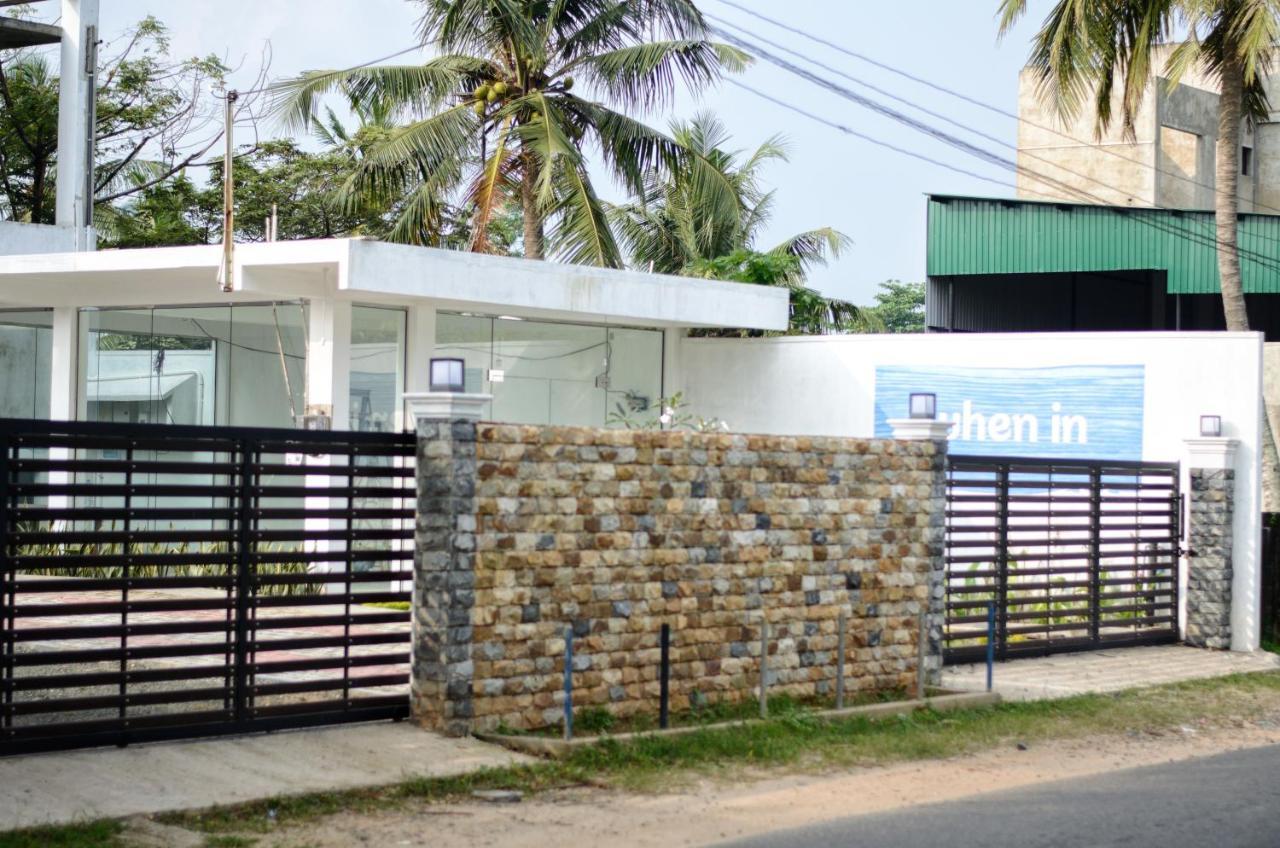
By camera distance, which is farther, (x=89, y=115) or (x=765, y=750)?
(x=89, y=115)

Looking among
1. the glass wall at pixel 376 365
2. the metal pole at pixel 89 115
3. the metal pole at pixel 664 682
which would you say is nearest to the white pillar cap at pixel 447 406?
the metal pole at pixel 664 682

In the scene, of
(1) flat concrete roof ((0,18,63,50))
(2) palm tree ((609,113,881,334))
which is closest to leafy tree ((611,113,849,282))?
(2) palm tree ((609,113,881,334))

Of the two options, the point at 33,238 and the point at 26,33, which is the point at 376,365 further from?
the point at 26,33

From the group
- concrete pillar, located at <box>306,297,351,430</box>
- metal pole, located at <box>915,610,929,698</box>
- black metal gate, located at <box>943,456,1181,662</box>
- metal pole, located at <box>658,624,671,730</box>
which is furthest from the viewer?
concrete pillar, located at <box>306,297,351,430</box>

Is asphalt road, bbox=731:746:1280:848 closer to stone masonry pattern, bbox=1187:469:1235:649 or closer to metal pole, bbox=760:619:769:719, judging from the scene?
metal pole, bbox=760:619:769:719

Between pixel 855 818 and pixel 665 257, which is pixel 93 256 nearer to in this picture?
pixel 855 818

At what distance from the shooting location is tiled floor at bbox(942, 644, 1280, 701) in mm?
13078

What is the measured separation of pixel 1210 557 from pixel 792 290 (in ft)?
48.5

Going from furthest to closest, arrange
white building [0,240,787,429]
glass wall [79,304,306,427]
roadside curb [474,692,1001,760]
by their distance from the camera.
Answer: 1. glass wall [79,304,306,427]
2. white building [0,240,787,429]
3. roadside curb [474,692,1001,760]

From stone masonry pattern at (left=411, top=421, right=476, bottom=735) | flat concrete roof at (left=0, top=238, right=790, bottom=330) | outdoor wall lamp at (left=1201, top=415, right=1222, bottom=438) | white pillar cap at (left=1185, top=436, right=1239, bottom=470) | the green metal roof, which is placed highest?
the green metal roof

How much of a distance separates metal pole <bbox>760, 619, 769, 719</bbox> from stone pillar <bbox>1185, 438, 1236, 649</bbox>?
25.8 feet

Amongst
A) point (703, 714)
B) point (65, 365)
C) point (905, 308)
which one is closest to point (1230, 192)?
point (703, 714)

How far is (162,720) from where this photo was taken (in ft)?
29.0

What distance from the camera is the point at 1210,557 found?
1664 centimetres
